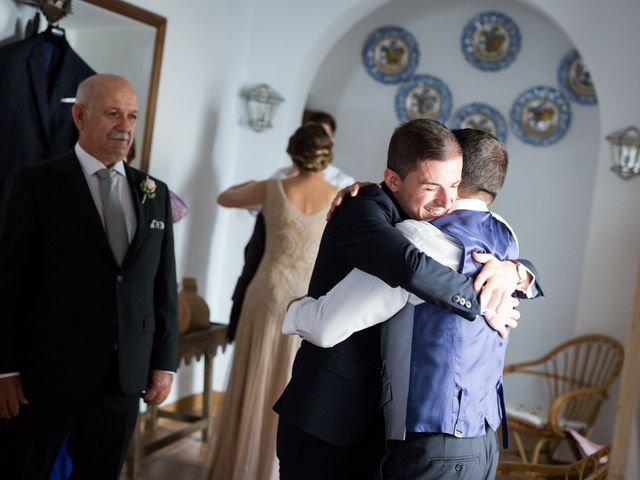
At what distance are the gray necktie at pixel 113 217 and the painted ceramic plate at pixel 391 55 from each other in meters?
4.26

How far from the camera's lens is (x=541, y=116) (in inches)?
234

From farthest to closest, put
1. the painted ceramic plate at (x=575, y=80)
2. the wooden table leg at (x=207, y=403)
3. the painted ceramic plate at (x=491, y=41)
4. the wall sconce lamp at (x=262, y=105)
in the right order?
the painted ceramic plate at (x=491, y=41) < the painted ceramic plate at (x=575, y=80) < the wall sconce lamp at (x=262, y=105) < the wooden table leg at (x=207, y=403)

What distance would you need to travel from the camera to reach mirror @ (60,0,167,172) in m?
4.07

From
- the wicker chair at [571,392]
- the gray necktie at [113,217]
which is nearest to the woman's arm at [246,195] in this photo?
the gray necktie at [113,217]

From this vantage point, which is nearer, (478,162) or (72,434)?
(478,162)

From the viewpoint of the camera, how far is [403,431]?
5.39 feet

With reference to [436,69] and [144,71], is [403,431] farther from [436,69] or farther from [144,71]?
[436,69]


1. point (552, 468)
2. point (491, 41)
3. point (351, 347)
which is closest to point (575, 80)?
point (491, 41)

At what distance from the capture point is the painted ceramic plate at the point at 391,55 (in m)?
6.39

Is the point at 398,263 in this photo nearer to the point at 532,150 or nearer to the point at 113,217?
the point at 113,217

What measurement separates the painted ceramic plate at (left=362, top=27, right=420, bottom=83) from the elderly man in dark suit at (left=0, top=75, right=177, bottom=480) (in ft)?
13.6

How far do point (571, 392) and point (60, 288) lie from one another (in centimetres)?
315

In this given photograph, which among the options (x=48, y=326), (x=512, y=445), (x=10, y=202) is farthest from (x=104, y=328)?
(x=512, y=445)

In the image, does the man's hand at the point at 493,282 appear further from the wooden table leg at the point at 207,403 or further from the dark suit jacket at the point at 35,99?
the wooden table leg at the point at 207,403
